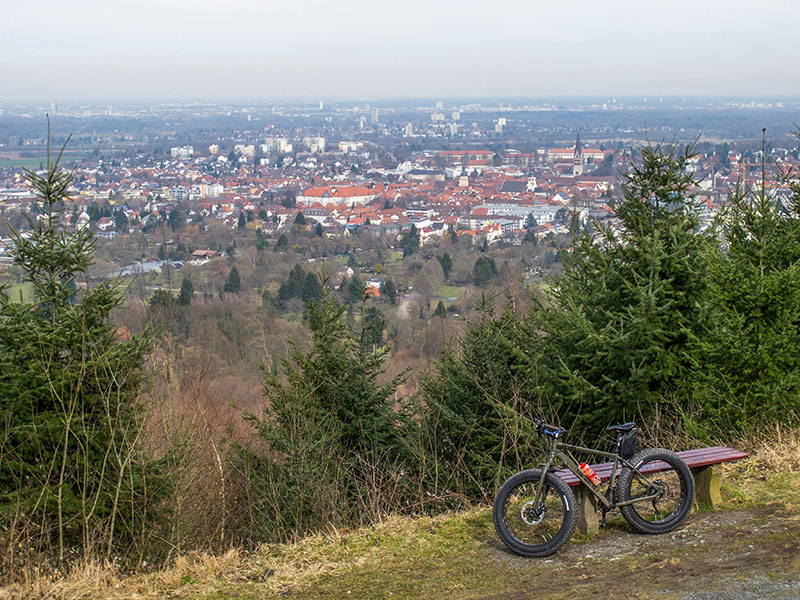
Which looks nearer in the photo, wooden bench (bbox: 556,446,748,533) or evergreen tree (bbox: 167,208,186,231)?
wooden bench (bbox: 556,446,748,533)

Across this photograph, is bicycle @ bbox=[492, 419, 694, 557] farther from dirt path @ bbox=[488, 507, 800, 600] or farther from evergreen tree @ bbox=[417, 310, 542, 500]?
evergreen tree @ bbox=[417, 310, 542, 500]

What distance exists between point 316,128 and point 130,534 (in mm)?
163987

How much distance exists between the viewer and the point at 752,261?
6895 mm

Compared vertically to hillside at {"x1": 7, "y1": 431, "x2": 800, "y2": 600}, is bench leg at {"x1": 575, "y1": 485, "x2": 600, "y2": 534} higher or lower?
higher

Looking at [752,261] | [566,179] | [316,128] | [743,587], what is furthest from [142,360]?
[316,128]

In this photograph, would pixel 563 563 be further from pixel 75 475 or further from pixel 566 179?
pixel 566 179

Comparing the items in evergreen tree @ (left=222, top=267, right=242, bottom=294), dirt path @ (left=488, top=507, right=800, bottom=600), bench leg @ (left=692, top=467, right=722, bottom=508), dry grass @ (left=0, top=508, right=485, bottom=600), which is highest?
bench leg @ (left=692, top=467, right=722, bottom=508)

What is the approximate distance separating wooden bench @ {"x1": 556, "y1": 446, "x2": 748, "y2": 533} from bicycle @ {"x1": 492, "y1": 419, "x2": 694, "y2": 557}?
0.04m

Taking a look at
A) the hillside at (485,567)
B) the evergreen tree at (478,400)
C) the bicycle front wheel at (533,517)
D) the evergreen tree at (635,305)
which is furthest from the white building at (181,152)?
the bicycle front wheel at (533,517)

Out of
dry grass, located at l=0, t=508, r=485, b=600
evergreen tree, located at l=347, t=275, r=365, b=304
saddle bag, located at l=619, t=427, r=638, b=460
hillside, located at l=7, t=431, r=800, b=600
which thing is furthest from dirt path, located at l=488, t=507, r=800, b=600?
evergreen tree, located at l=347, t=275, r=365, b=304

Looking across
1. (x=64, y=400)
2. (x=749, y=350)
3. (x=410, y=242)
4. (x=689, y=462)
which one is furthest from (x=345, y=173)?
(x=689, y=462)

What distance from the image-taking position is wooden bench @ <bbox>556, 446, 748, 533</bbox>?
4.05 m

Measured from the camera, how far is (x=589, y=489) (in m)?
4.00

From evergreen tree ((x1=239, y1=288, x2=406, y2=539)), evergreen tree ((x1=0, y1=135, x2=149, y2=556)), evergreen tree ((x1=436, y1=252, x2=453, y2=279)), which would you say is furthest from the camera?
evergreen tree ((x1=436, y1=252, x2=453, y2=279))
